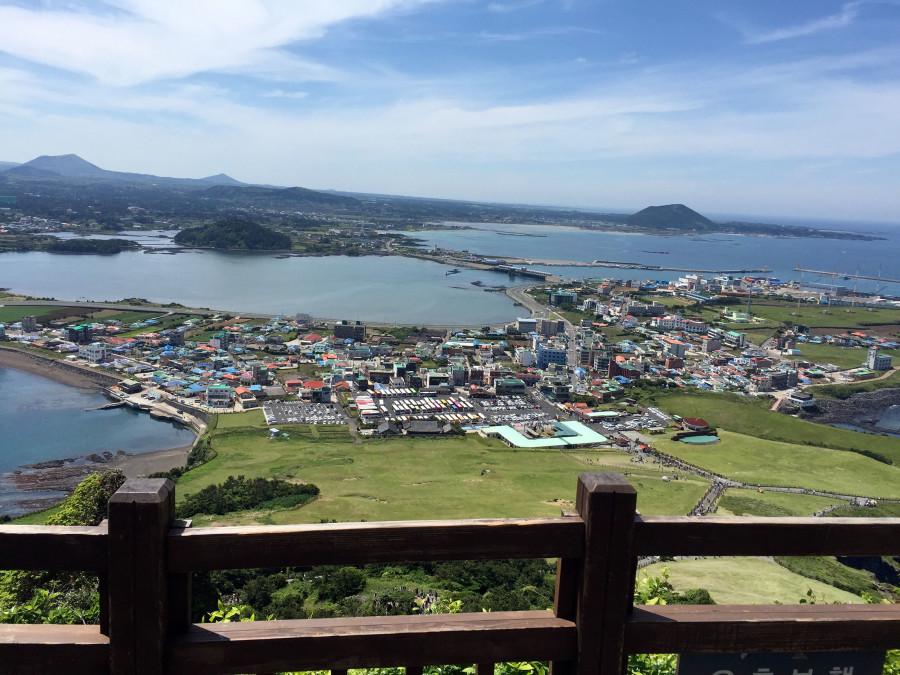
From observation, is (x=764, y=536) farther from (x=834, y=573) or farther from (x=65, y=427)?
(x=65, y=427)

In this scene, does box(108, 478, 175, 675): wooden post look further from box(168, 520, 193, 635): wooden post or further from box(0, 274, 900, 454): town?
box(0, 274, 900, 454): town

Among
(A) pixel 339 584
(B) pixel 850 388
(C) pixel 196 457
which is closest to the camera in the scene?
(A) pixel 339 584

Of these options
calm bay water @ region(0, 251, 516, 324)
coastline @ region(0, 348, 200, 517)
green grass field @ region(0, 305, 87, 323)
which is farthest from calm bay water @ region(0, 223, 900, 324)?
coastline @ region(0, 348, 200, 517)

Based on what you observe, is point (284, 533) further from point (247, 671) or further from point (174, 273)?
point (174, 273)

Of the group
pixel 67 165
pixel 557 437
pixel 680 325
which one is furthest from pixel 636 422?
pixel 67 165

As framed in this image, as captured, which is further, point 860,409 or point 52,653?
point 860,409

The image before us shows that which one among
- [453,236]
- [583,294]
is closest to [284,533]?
[583,294]

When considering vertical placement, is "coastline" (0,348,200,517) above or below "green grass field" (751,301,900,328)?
below
